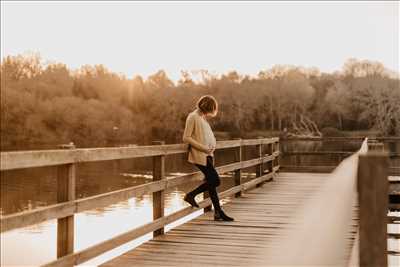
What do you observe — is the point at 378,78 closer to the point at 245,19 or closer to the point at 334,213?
the point at 245,19

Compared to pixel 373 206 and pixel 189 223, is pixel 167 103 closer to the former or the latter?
pixel 189 223

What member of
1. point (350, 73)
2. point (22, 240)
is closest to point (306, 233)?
point (22, 240)

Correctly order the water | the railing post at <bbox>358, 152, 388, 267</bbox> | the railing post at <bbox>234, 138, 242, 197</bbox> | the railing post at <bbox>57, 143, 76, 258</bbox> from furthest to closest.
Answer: the water → the railing post at <bbox>234, 138, 242, 197</bbox> → the railing post at <bbox>57, 143, 76, 258</bbox> → the railing post at <bbox>358, 152, 388, 267</bbox>

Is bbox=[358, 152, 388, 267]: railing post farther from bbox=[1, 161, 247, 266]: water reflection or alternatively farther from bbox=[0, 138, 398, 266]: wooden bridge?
bbox=[1, 161, 247, 266]: water reflection

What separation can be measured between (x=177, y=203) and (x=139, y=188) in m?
14.4

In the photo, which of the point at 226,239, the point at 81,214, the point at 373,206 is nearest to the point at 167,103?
the point at 81,214

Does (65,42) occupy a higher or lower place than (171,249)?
higher

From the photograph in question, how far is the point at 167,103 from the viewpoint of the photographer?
79812mm

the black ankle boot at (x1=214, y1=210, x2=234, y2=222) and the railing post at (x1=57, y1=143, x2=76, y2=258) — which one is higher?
the railing post at (x1=57, y1=143, x2=76, y2=258)

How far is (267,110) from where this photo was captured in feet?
273

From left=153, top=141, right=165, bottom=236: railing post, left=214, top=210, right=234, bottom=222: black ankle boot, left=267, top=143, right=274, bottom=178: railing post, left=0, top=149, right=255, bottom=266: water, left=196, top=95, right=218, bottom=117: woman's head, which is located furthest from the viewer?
left=0, top=149, right=255, bottom=266: water

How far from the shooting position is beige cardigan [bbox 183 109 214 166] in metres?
7.25

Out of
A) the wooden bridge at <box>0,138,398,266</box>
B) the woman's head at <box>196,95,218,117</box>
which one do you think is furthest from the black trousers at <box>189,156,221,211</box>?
the woman's head at <box>196,95,218,117</box>

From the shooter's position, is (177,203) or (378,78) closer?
(177,203)
